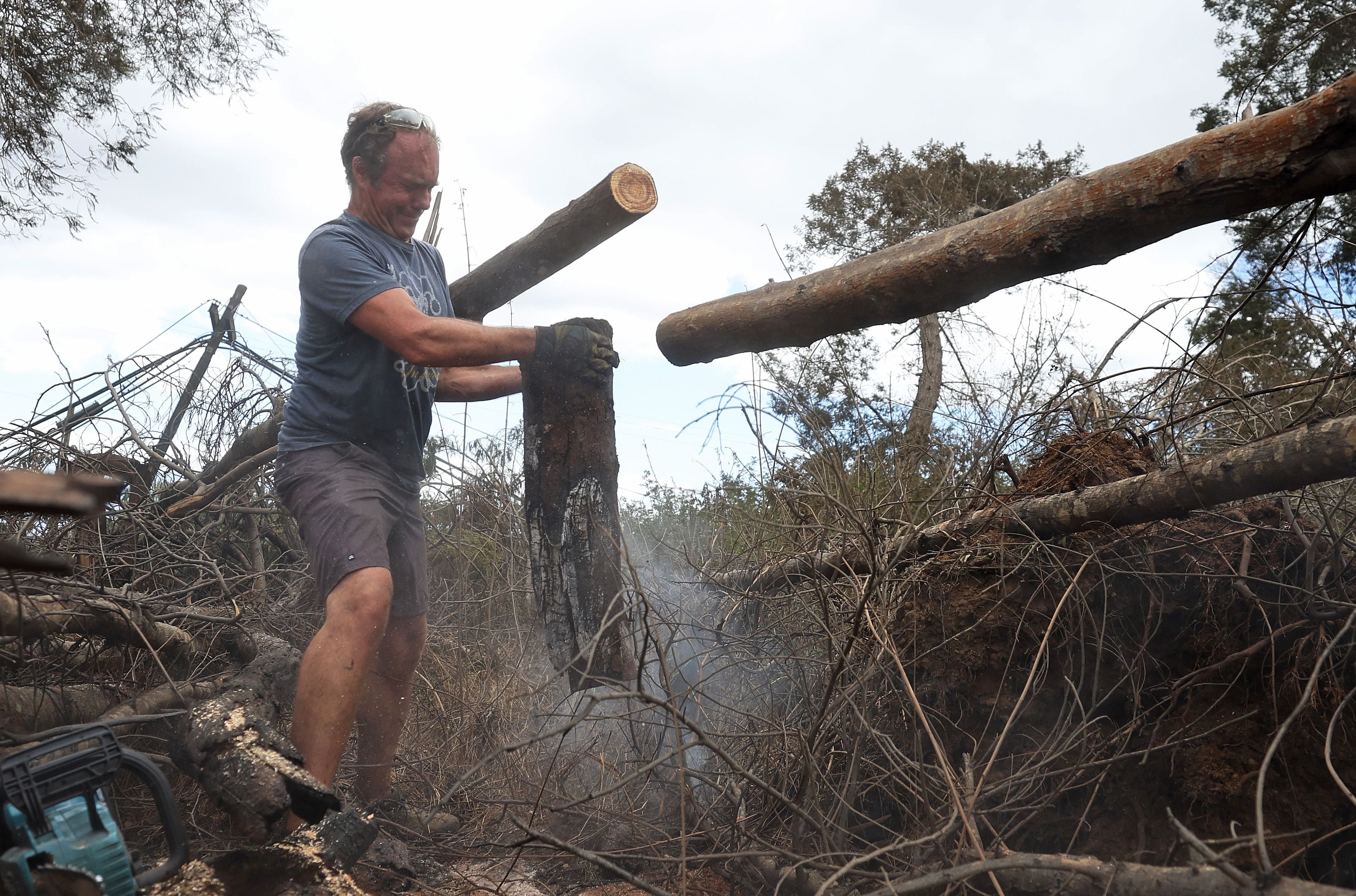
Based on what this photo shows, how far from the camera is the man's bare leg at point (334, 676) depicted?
7.85ft

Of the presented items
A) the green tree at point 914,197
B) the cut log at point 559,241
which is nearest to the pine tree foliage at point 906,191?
the green tree at point 914,197

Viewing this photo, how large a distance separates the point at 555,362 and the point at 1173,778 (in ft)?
6.80

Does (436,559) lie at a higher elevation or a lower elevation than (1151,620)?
higher

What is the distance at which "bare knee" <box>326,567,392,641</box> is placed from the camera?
2.46 metres

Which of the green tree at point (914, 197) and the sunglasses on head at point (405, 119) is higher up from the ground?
the green tree at point (914, 197)

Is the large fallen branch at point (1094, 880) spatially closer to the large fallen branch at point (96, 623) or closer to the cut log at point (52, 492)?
the cut log at point (52, 492)

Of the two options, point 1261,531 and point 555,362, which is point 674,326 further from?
point 1261,531

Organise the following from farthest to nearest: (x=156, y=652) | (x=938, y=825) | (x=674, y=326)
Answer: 1. (x=156, y=652)
2. (x=674, y=326)
3. (x=938, y=825)

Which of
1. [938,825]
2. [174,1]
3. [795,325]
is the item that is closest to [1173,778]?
[938,825]

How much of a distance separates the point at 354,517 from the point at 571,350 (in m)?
0.83

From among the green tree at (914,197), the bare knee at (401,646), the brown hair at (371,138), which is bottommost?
the bare knee at (401,646)

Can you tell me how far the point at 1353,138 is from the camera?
1709 mm

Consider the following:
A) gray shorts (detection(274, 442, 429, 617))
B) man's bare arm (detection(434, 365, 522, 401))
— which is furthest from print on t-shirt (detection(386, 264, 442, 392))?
gray shorts (detection(274, 442, 429, 617))

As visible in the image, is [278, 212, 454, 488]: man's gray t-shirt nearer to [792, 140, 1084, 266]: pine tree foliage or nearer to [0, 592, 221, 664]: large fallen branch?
[0, 592, 221, 664]: large fallen branch
